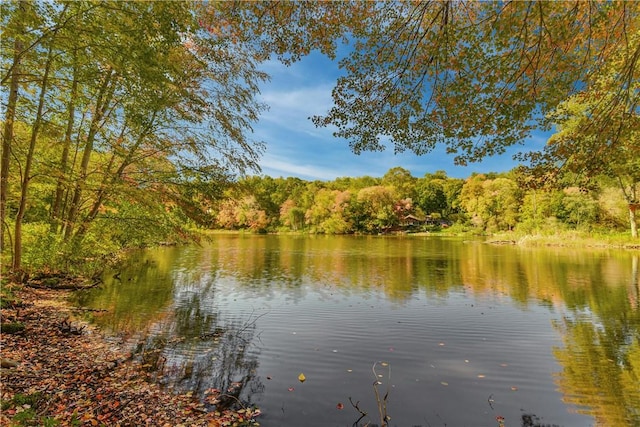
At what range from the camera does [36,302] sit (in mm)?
8461

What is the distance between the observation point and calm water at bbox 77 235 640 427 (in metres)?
4.74

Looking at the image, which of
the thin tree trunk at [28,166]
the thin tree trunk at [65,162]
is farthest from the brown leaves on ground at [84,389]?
the thin tree trunk at [65,162]

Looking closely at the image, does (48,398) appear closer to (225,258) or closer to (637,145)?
(637,145)

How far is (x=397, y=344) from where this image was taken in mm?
7121

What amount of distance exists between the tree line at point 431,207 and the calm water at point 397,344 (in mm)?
22996

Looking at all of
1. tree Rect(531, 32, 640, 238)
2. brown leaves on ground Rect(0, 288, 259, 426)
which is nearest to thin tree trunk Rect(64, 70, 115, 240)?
brown leaves on ground Rect(0, 288, 259, 426)

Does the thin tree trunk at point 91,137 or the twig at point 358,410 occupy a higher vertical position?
the thin tree trunk at point 91,137

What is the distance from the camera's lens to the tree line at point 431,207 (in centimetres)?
3603

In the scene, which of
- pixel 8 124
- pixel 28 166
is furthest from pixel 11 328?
pixel 8 124

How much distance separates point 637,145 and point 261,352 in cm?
759

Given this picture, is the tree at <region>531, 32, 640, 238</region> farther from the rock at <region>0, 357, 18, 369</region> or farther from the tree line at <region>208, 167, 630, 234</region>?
the tree line at <region>208, 167, 630, 234</region>

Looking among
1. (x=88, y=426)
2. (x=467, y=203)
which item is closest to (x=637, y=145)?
(x=88, y=426)

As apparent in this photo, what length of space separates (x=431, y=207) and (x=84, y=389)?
6886 centimetres

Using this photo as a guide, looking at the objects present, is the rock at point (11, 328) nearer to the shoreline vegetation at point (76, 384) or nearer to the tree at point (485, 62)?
the shoreline vegetation at point (76, 384)
